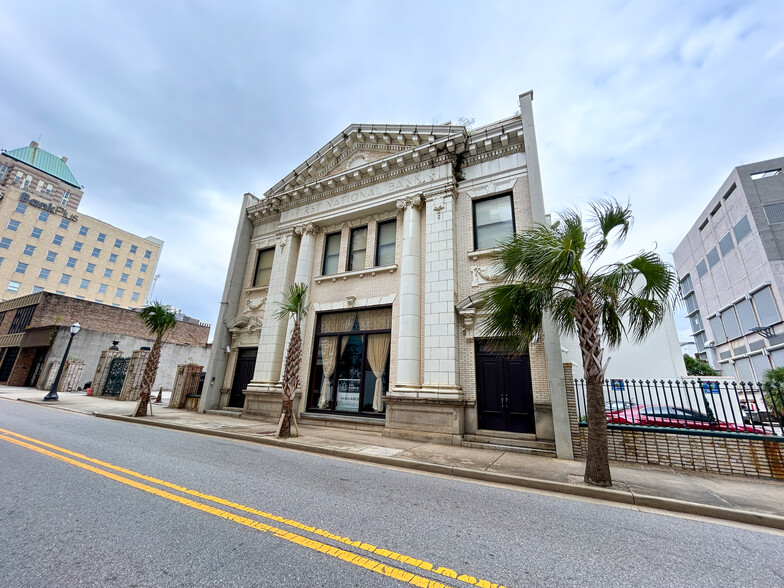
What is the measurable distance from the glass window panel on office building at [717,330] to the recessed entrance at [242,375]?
70.8 metres

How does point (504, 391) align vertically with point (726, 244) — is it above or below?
below

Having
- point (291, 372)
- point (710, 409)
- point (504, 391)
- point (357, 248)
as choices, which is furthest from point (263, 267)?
point (710, 409)

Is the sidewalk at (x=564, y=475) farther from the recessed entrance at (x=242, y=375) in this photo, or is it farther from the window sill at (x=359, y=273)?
the window sill at (x=359, y=273)

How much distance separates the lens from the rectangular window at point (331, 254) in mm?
15258

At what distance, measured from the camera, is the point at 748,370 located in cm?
4694

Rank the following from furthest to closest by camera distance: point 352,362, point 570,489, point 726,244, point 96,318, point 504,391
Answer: point 726,244 < point 96,318 < point 352,362 < point 504,391 < point 570,489

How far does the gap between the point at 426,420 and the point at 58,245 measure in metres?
71.0

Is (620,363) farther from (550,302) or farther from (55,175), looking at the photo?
(55,175)

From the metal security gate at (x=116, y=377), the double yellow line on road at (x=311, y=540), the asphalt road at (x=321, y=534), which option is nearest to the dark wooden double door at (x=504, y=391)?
the asphalt road at (x=321, y=534)

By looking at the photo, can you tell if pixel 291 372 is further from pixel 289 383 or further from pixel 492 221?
pixel 492 221

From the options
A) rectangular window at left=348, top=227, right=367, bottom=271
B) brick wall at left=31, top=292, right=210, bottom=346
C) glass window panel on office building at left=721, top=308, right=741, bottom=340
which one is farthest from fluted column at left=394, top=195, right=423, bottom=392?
glass window panel on office building at left=721, top=308, right=741, bottom=340

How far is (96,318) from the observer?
3022cm

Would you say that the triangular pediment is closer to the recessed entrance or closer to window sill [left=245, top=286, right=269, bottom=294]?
window sill [left=245, top=286, right=269, bottom=294]

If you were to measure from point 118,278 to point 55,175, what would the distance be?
31512mm
